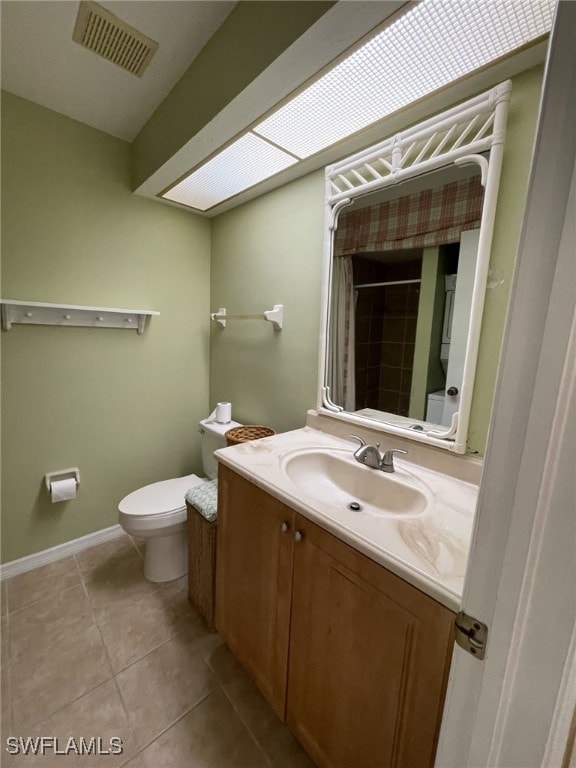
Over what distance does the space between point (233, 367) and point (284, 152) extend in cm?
123

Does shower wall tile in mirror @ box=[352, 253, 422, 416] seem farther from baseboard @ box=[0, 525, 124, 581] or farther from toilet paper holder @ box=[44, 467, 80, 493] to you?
A: baseboard @ box=[0, 525, 124, 581]

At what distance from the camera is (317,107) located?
1140mm

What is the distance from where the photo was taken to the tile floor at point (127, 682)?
3.41ft

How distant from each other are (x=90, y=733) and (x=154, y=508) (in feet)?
2.55

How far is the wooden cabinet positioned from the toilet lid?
1.76ft

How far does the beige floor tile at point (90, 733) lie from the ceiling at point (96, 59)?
2450mm

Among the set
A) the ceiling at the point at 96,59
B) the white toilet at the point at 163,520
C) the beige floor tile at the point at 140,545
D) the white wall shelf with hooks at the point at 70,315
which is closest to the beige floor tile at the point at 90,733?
the white toilet at the point at 163,520

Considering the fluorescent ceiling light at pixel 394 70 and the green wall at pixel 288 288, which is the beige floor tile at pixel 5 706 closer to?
the green wall at pixel 288 288

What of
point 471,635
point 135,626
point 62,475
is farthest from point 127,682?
point 471,635

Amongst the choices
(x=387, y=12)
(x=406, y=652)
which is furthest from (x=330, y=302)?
(x=406, y=652)

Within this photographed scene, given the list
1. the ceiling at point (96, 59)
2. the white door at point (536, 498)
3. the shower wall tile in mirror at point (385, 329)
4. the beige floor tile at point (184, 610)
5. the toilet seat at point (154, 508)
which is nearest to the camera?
the white door at point (536, 498)

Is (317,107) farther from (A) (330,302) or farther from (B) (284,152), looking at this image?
(A) (330,302)

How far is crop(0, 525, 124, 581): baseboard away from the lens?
1.71 metres

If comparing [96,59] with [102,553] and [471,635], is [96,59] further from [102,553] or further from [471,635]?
[102,553]
